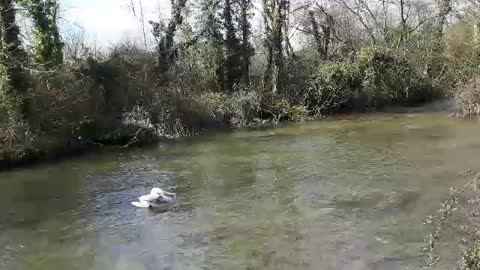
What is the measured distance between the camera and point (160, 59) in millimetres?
27344

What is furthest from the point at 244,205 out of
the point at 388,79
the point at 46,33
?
the point at 388,79

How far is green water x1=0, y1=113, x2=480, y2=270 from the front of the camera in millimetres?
8820

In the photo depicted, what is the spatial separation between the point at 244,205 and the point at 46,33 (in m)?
12.4

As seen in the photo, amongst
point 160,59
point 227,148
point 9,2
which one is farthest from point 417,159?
point 160,59

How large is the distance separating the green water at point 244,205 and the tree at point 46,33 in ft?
14.1

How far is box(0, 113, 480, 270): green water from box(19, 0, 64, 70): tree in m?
4.31

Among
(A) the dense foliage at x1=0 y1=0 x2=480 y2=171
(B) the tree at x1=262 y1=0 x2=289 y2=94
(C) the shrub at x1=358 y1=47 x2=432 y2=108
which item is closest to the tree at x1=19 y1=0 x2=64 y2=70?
(A) the dense foliage at x1=0 y1=0 x2=480 y2=171

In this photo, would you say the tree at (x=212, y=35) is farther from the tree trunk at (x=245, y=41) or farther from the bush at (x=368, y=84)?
the bush at (x=368, y=84)

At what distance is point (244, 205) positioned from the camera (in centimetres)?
1167

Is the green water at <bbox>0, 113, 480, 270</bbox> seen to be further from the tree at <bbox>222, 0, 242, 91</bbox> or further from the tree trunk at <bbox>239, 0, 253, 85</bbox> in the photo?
the tree trunk at <bbox>239, 0, 253, 85</bbox>

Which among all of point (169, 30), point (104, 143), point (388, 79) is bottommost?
point (104, 143)

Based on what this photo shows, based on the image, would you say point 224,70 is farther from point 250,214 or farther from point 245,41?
point 250,214

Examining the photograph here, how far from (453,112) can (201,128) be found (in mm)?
11054

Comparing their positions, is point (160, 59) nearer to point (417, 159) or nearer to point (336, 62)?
point (336, 62)
